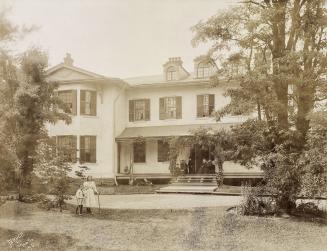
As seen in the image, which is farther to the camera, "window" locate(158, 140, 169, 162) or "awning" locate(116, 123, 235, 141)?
"window" locate(158, 140, 169, 162)

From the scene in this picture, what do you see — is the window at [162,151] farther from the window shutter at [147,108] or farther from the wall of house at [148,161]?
the window shutter at [147,108]

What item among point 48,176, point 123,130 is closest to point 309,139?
point 48,176

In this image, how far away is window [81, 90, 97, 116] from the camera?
75.1 feet

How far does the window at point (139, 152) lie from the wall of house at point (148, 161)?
0.19m

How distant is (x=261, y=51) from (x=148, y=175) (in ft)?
40.2

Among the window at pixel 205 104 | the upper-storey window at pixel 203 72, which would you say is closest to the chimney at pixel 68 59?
the upper-storey window at pixel 203 72

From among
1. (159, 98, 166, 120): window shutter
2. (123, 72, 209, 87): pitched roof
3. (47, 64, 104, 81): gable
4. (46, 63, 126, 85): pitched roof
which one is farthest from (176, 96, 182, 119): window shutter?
(47, 64, 104, 81): gable

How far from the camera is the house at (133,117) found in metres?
22.8

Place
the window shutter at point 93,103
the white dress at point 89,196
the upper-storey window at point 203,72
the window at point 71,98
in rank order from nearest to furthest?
1. the white dress at point 89,196
2. the window at point 71,98
3. the window shutter at point 93,103
4. the upper-storey window at point 203,72

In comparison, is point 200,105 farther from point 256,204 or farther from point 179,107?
point 256,204

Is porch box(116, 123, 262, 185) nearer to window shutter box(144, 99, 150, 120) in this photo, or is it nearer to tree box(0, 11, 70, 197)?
window shutter box(144, 99, 150, 120)

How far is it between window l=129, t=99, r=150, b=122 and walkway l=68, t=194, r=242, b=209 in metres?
7.81

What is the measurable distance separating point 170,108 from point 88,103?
4.71m

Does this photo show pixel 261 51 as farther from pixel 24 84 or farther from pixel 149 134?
pixel 149 134
